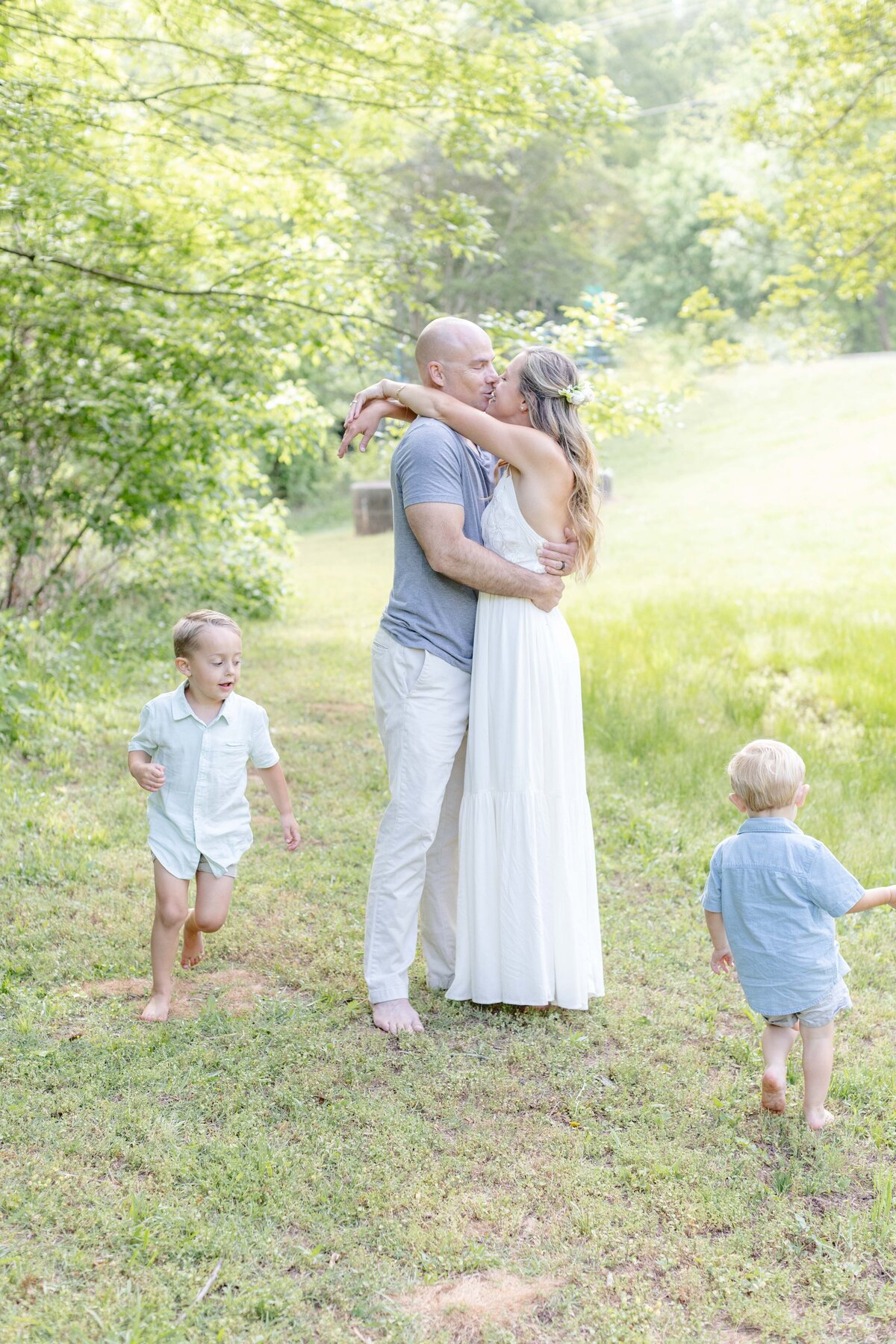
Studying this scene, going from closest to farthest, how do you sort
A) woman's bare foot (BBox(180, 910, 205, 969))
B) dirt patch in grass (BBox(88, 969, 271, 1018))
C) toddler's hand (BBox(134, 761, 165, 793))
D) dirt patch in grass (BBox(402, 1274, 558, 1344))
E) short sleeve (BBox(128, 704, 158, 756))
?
dirt patch in grass (BBox(402, 1274, 558, 1344)), toddler's hand (BBox(134, 761, 165, 793)), short sleeve (BBox(128, 704, 158, 756)), dirt patch in grass (BBox(88, 969, 271, 1018)), woman's bare foot (BBox(180, 910, 205, 969))

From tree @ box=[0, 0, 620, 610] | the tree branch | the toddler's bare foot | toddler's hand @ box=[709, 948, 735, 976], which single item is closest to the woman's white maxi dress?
toddler's hand @ box=[709, 948, 735, 976]

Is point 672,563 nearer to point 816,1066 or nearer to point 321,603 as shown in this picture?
point 321,603

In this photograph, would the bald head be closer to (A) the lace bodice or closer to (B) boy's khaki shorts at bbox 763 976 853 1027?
(A) the lace bodice

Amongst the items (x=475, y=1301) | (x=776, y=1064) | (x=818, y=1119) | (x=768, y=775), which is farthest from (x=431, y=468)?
A: (x=475, y=1301)

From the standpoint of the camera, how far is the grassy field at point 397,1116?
2381 millimetres

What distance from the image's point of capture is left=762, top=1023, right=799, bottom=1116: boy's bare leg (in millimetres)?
2990

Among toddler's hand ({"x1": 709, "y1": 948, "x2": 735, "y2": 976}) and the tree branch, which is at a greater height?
the tree branch

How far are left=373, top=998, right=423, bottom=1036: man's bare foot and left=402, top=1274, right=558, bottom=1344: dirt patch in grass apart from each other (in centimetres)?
110

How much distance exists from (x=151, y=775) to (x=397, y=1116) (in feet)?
3.82

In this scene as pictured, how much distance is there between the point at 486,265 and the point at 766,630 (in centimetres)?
1725

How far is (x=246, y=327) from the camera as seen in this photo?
839 centimetres

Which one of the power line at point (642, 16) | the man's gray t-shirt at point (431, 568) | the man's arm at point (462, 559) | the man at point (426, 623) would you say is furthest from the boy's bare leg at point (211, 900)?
the power line at point (642, 16)

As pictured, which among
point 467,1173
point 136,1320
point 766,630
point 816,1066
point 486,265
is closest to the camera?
point 136,1320

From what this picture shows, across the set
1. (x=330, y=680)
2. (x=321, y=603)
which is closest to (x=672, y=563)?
(x=321, y=603)
